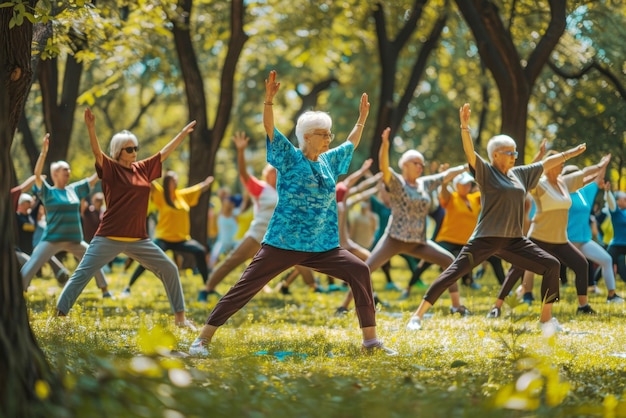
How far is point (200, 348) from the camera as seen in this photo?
7.82 meters

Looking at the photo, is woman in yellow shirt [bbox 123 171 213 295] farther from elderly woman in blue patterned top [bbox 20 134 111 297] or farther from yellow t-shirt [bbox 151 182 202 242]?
elderly woman in blue patterned top [bbox 20 134 111 297]

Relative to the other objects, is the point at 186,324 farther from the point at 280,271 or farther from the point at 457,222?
the point at 457,222

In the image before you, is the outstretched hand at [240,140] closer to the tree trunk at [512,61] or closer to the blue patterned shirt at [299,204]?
the blue patterned shirt at [299,204]

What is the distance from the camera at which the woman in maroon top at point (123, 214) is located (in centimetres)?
966

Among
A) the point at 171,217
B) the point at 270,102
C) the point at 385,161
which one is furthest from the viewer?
the point at 171,217

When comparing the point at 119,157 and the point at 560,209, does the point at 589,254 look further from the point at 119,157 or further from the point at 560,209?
the point at 119,157

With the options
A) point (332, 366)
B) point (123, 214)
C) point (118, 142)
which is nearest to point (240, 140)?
point (118, 142)

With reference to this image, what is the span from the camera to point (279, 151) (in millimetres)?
7770

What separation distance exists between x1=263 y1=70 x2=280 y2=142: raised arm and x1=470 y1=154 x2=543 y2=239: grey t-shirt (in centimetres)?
299

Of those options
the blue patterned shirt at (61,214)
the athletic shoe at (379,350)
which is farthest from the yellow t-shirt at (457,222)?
the athletic shoe at (379,350)

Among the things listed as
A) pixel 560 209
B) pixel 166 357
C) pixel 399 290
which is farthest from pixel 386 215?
pixel 166 357

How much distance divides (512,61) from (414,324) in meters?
7.48

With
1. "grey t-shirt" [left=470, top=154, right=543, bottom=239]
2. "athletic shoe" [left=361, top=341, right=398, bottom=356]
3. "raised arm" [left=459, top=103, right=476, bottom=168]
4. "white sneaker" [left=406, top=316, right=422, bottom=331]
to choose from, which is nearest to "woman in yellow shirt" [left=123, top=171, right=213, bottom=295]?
"white sneaker" [left=406, top=316, right=422, bottom=331]

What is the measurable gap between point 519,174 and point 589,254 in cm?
380
